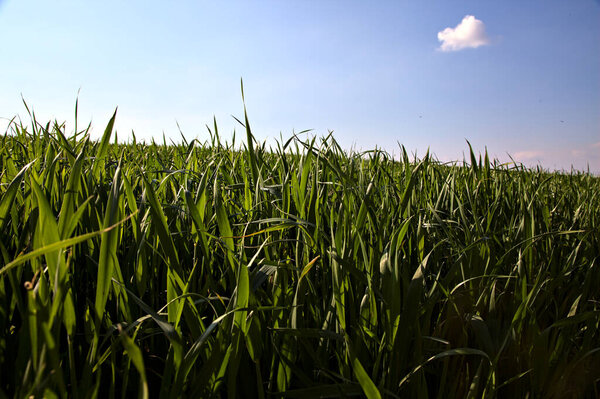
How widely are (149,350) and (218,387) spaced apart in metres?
0.22

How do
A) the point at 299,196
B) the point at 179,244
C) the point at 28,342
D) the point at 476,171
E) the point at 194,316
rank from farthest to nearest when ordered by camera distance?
the point at 476,171
the point at 299,196
the point at 179,244
the point at 194,316
the point at 28,342

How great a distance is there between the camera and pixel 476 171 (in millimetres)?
1692

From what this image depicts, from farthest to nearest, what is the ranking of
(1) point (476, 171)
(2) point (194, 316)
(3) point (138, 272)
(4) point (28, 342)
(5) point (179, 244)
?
(1) point (476, 171) < (5) point (179, 244) < (3) point (138, 272) < (2) point (194, 316) < (4) point (28, 342)

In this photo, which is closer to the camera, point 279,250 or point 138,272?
point 138,272

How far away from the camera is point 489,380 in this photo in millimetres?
660

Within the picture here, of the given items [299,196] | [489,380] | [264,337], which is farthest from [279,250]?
[489,380]

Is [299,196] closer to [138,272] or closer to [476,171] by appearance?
[138,272]

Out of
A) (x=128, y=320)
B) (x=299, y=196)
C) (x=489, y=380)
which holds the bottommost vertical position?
(x=489, y=380)

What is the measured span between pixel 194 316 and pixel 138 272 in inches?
6.9

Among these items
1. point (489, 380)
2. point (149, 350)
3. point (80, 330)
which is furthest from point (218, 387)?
point (489, 380)

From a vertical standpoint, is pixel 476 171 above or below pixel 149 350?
above

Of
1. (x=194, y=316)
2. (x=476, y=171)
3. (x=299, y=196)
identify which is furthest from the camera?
(x=476, y=171)

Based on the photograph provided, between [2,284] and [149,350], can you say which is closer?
[2,284]

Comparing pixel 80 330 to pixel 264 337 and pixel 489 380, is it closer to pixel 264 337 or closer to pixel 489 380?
pixel 264 337
